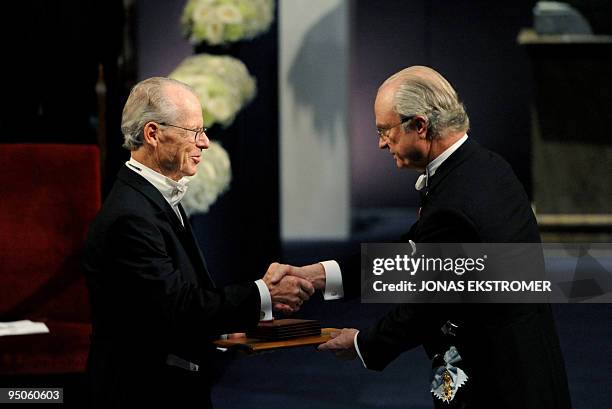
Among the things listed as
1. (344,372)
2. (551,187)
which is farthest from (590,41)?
(344,372)

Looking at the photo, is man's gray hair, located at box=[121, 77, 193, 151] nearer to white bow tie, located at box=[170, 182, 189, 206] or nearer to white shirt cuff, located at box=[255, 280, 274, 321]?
white bow tie, located at box=[170, 182, 189, 206]

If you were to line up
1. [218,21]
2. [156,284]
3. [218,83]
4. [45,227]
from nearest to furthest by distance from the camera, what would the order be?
[156,284]
[45,227]
[218,83]
[218,21]

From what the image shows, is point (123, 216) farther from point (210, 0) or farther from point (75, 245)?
point (210, 0)

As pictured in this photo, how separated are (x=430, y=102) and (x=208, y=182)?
8.82 feet

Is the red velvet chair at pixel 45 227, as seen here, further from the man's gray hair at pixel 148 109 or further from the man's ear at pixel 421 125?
the man's ear at pixel 421 125

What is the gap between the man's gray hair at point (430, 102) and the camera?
2.82 metres

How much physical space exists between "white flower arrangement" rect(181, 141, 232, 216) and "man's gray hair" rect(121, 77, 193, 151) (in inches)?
95.2

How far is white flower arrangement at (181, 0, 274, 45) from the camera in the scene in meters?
5.86

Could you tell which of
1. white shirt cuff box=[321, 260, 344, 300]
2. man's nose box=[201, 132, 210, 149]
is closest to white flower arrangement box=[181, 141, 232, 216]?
white shirt cuff box=[321, 260, 344, 300]

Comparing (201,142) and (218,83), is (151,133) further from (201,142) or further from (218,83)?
(218,83)

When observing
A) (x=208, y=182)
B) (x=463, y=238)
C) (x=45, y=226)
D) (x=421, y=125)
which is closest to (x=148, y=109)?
(x=421, y=125)

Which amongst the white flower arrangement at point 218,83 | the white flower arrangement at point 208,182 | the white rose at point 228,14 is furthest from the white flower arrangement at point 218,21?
the white flower arrangement at point 208,182

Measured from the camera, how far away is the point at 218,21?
232 inches

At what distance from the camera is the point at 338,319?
6668mm
